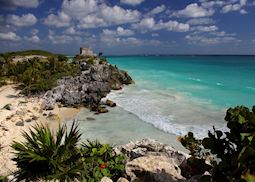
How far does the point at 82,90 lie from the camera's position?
26.1m

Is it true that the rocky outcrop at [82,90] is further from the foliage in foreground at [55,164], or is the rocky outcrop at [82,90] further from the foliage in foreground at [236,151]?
the foliage in foreground at [236,151]

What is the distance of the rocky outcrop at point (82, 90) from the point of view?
2306cm

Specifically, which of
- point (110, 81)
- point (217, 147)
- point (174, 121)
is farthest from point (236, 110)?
point (110, 81)

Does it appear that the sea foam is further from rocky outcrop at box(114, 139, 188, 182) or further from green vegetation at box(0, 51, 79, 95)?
rocky outcrop at box(114, 139, 188, 182)

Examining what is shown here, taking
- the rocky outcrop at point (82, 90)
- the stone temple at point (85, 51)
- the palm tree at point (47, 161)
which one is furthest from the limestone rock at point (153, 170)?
the stone temple at point (85, 51)

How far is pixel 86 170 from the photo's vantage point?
710cm

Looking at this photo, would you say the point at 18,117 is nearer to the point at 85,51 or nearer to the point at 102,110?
the point at 102,110

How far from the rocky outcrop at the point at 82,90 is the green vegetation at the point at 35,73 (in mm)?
1128

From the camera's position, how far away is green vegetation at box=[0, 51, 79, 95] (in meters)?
24.8

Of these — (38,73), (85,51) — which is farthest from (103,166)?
(85,51)

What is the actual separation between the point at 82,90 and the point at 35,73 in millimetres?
5668

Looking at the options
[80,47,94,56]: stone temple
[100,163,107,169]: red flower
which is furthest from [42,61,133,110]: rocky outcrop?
[80,47,94,56]: stone temple

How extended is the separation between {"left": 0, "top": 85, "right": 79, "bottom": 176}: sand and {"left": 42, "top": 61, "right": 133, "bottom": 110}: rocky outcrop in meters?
1.10

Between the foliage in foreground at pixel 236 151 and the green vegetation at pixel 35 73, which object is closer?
the foliage in foreground at pixel 236 151
